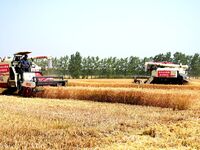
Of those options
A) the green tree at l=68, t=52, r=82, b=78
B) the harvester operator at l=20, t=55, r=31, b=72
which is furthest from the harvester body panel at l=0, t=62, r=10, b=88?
the green tree at l=68, t=52, r=82, b=78

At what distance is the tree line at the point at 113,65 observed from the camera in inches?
3428

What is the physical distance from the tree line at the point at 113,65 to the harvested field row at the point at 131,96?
61.8 meters

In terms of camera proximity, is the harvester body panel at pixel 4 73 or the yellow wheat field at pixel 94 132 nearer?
the yellow wheat field at pixel 94 132

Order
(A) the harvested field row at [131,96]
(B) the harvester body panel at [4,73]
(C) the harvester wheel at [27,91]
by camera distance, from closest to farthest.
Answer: (A) the harvested field row at [131,96] < (C) the harvester wheel at [27,91] < (B) the harvester body panel at [4,73]

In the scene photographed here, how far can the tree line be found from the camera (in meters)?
87.1

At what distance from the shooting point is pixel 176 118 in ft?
43.3

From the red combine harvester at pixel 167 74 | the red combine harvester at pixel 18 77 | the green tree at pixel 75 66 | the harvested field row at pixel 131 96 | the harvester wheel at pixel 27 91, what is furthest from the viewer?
the green tree at pixel 75 66

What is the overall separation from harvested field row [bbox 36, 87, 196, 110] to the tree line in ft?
203

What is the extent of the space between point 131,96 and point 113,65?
252ft

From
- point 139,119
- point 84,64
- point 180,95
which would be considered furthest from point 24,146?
point 84,64

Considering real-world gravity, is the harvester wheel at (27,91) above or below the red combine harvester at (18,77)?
below

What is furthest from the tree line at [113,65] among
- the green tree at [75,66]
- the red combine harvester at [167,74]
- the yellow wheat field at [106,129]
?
the yellow wheat field at [106,129]

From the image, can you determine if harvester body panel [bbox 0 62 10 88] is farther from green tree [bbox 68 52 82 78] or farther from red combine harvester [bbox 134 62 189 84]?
green tree [bbox 68 52 82 78]

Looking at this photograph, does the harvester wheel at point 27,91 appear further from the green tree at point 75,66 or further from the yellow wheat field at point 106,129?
the green tree at point 75,66
